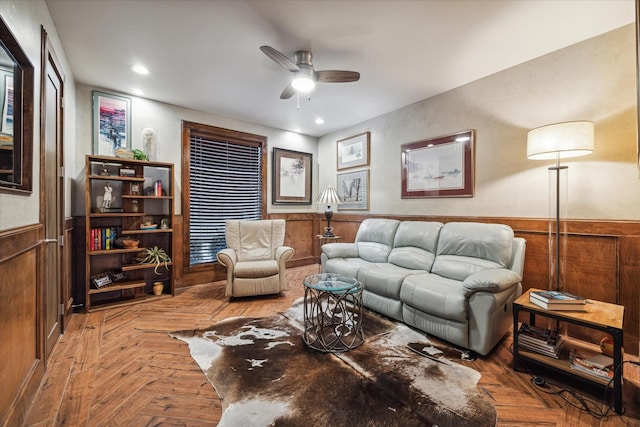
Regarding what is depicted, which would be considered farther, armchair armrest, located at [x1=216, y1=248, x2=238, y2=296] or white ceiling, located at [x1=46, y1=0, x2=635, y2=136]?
armchair armrest, located at [x1=216, y1=248, x2=238, y2=296]

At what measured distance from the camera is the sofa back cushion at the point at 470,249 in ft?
A: 7.88

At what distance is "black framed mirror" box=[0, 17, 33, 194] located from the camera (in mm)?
1260

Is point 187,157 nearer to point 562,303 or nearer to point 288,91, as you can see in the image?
point 288,91

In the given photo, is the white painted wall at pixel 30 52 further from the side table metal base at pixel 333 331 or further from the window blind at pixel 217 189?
the window blind at pixel 217 189

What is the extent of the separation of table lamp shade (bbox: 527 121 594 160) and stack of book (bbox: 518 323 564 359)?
53.6 inches

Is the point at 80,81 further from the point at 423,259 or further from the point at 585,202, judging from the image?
the point at 585,202

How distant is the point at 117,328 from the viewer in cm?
251

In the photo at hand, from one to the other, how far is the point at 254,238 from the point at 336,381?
95.4 inches

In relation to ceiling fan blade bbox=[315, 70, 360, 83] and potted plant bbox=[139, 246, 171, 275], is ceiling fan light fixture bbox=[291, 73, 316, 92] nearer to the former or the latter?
ceiling fan blade bbox=[315, 70, 360, 83]

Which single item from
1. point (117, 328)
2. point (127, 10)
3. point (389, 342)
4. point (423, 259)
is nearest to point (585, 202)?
point (423, 259)

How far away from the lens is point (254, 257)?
3.67 metres

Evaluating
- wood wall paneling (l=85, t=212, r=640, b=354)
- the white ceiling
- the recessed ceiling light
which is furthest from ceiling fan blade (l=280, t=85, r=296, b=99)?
wood wall paneling (l=85, t=212, r=640, b=354)

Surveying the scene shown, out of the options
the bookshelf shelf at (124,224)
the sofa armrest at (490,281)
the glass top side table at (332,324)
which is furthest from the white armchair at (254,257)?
the sofa armrest at (490,281)

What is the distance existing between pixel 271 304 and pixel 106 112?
3092mm
